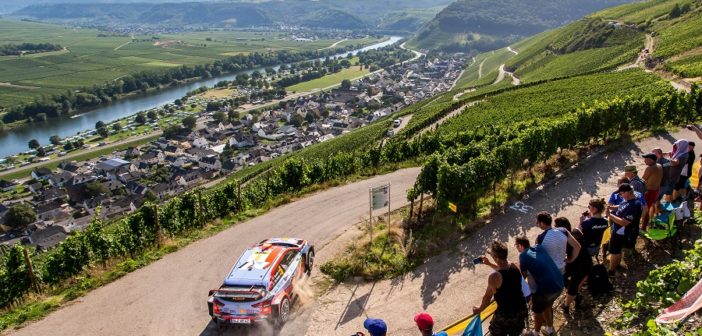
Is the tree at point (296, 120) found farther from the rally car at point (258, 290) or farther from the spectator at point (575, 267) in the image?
the spectator at point (575, 267)

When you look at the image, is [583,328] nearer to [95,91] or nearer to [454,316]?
[454,316]

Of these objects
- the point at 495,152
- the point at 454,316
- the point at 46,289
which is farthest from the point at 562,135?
the point at 46,289

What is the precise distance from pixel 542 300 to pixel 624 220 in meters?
3.00

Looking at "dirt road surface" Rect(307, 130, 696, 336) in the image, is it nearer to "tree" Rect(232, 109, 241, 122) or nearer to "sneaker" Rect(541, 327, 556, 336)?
"sneaker" Rect(541, 327, 556, 336)

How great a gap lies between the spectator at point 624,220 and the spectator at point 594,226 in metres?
0.64

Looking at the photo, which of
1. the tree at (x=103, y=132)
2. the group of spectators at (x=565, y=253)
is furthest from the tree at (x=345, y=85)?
the group of spectators at (x=565, y=253)

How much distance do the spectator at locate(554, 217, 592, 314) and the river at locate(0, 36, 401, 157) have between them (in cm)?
12464

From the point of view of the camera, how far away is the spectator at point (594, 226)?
30.3ft

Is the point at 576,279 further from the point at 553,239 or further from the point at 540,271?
the point at 540,271

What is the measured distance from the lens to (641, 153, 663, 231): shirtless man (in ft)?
36.3

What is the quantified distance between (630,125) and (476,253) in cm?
1380

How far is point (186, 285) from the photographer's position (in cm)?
1512

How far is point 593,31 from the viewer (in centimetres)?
10275

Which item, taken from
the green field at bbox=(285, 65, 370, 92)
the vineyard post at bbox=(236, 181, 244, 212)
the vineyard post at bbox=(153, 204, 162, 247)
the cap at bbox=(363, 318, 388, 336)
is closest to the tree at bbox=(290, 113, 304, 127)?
the green field at bbox=(285, 65, 370, 92)
